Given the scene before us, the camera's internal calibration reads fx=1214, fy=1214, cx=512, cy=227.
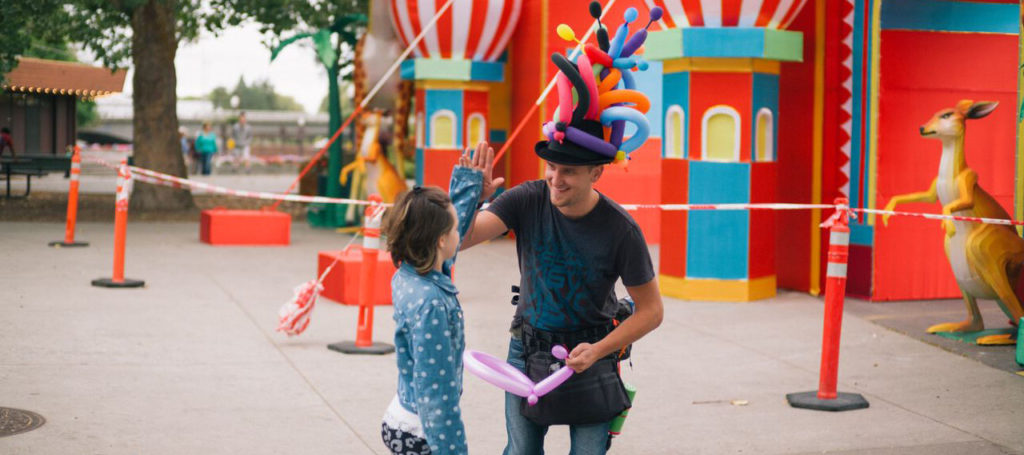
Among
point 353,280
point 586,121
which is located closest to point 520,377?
point 586,121

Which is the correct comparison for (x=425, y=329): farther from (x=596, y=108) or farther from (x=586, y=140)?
(x=596, y=108)

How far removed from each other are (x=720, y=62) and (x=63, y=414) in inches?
250

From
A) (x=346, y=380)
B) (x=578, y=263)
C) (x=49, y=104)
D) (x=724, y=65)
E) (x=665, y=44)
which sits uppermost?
(x=49, y=104)

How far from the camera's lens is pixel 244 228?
1405 centimetres

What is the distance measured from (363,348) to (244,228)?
6.47 m

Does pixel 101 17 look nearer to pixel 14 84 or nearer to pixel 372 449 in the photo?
pixel 14 84

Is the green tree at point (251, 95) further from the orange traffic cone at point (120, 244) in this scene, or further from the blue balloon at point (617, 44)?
the blue balloon at point (617, 44)

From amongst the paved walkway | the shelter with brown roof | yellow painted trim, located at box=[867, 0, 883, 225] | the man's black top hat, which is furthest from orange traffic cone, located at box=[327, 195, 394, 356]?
the shelter with brown roof

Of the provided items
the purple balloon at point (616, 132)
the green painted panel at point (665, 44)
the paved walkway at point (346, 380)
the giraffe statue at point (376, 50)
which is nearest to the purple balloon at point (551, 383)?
the purple balloon at point (616, 132)

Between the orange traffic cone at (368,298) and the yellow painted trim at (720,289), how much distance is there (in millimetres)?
3320

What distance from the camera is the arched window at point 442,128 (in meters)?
14.5

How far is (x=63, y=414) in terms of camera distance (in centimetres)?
612

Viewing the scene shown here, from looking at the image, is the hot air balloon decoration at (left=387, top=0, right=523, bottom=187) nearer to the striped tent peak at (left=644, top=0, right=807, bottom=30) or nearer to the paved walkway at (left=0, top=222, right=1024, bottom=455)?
the paved walkway at (left=0, top=222, right=1024, bottom=455)

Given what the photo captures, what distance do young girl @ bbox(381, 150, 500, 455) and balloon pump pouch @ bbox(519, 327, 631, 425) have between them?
33 cm
